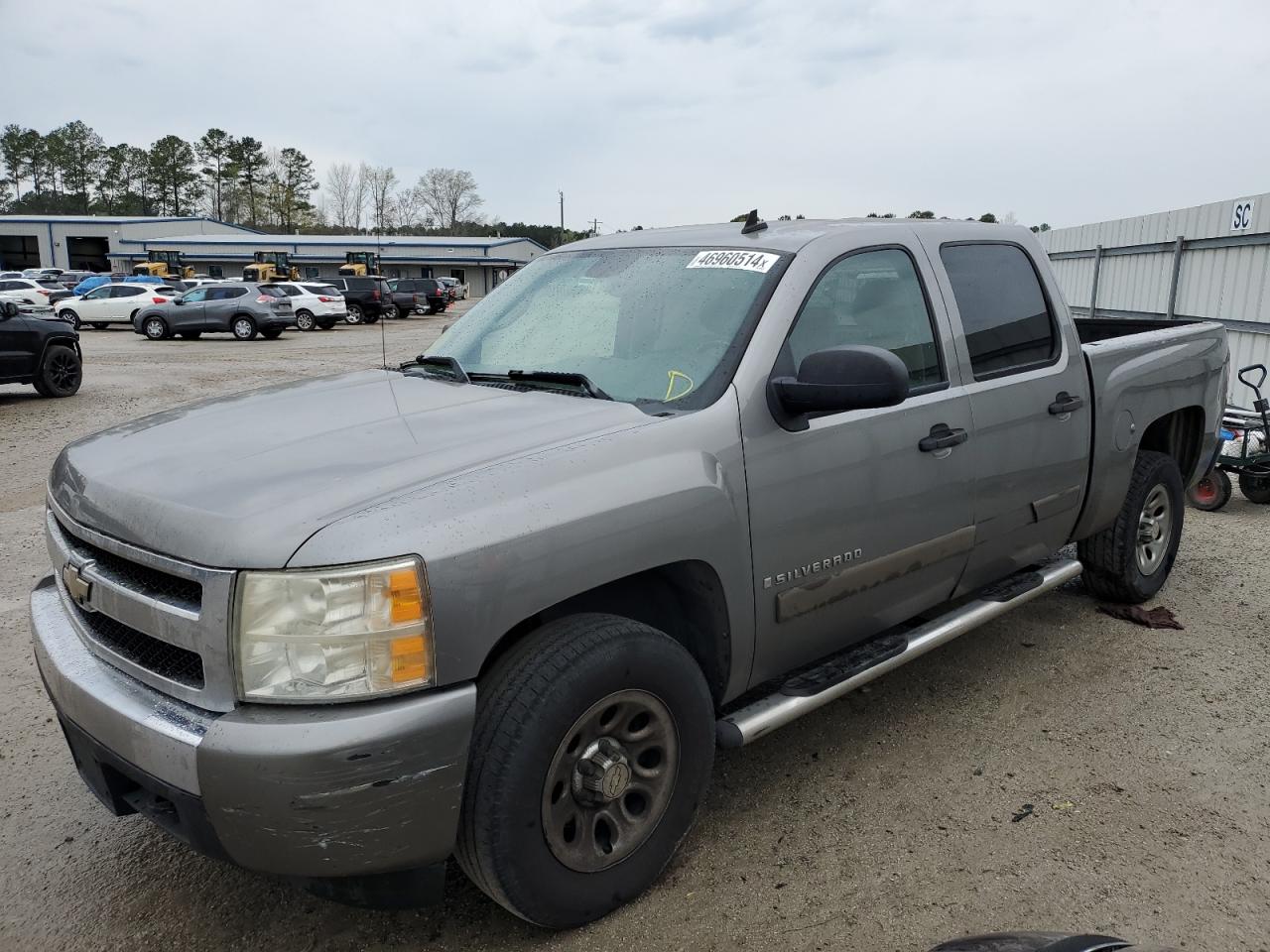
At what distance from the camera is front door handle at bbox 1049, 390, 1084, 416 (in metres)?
3.99

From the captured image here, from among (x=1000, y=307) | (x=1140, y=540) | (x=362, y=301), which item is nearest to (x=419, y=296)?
(x=362, y=301)

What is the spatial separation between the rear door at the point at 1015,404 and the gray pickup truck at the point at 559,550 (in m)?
0.02

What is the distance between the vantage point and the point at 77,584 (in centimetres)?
261

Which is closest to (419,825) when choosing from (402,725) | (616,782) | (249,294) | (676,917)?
(402,725)

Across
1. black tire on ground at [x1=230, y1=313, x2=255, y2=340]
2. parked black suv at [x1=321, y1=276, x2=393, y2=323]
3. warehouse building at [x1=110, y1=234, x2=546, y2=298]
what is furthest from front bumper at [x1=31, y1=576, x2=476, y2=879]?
warehouse building at [x1=110, y1=234, x2=546, y2=298]

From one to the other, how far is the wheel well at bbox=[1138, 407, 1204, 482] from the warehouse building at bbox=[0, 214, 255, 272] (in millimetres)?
89348

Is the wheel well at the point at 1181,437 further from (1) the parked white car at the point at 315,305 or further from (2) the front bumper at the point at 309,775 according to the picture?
(1) the parked white car at the point at 315,305

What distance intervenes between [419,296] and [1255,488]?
39498 millimetres

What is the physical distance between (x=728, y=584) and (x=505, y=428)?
775 mm

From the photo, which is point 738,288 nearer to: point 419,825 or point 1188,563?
point 419,825

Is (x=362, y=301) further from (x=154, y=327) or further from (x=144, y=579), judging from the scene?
(x=144, y=579)

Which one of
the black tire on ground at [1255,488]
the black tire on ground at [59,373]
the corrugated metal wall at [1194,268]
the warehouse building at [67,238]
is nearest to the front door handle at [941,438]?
the black tire on ground at [1255,488]

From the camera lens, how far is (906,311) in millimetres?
3590

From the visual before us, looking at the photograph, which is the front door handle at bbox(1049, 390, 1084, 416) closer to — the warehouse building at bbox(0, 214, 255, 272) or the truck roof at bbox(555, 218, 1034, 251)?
the truck roof at bbox(555, 218, 1034, 251)
